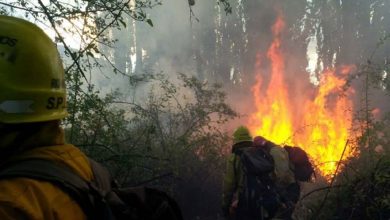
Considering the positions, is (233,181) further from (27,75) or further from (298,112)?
(298,112)

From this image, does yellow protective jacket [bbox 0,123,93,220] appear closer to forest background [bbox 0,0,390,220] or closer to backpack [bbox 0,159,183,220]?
backpack [bbox 0,159,183,220]

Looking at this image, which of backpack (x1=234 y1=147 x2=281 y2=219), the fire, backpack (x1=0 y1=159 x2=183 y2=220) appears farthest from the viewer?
the fire

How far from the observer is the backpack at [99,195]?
117 centimetres

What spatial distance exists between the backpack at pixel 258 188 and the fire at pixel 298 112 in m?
14.8

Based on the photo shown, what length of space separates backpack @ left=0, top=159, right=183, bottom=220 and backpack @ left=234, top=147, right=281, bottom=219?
4146 millimetres

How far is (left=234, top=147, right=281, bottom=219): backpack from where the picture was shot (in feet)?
18.3

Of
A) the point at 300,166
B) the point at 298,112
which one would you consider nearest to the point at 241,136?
the point at 300,166

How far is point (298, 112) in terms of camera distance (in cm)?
3300

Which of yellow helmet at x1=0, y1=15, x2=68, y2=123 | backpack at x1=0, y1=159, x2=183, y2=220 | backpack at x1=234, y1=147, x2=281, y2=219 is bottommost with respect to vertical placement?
backpack at x1=234, y1=147, x2=281, y2=219

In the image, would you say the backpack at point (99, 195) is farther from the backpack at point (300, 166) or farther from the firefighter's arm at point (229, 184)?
the backpack at point (300, 166)

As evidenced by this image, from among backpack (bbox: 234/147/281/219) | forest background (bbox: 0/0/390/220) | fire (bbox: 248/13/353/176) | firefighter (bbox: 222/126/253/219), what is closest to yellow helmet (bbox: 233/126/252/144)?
firefighter (bbox: 222/126/253/219)

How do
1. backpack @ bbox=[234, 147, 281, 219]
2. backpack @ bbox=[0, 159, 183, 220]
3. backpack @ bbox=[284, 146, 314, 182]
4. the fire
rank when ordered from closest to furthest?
backpack @ bbox=[0, 159, 183, 220], backpack @ bbox=[234, 147, 281, 219], backpack @ bbox=[284, 146, 314, 182], the fire

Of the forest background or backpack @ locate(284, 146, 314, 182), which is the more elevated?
the forest background

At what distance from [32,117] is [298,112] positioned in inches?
1298
